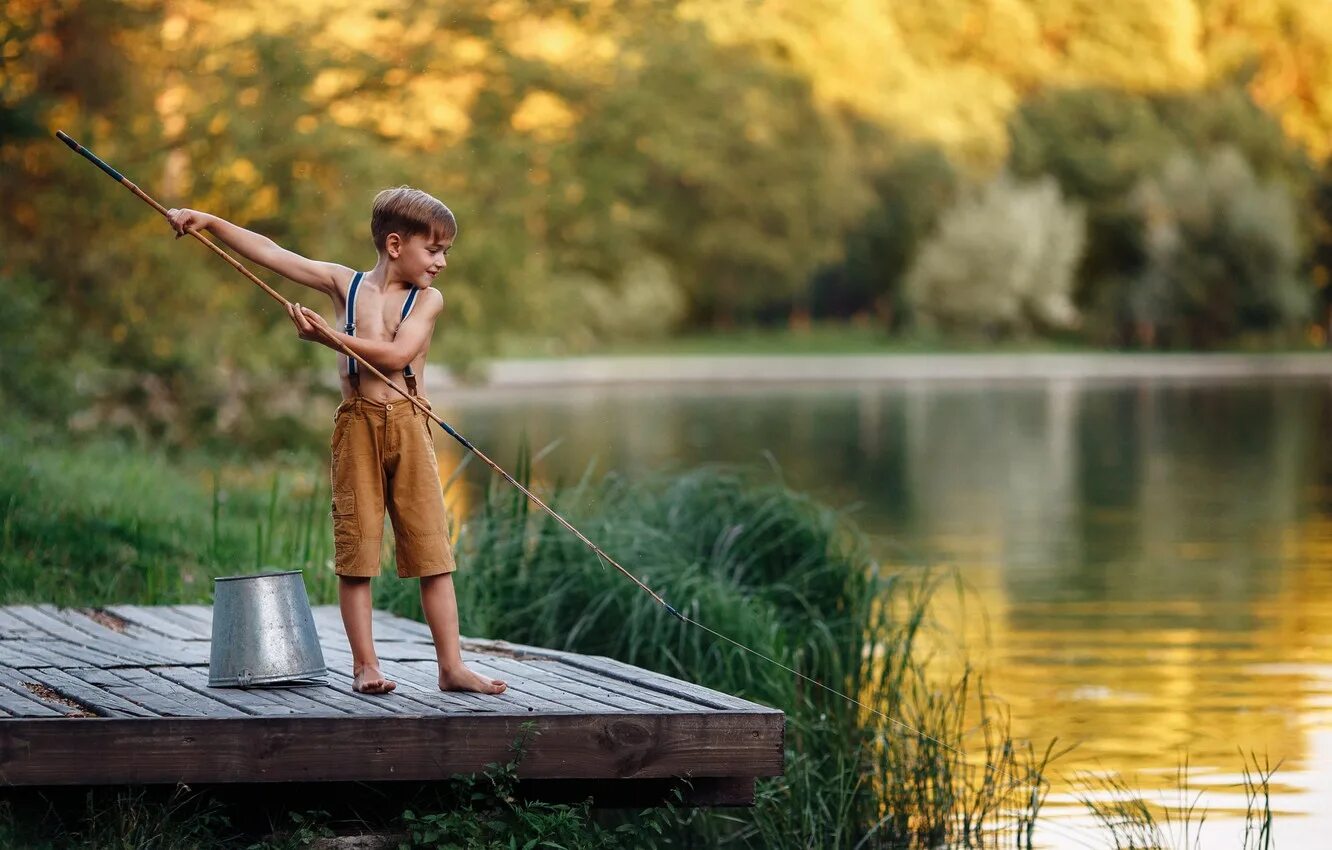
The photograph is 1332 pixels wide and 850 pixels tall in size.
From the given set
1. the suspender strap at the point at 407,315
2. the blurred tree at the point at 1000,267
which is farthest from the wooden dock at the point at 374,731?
the blurred tree at the point at 1000,267

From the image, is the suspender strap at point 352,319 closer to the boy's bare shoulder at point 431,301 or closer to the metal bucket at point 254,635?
the boy's bare shoulder at point 431,301

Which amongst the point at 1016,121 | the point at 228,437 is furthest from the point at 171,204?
the point at 1016,121

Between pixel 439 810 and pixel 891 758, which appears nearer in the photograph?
pixel 439 810

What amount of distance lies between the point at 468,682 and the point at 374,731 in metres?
0.53

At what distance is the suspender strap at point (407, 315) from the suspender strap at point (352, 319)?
13 cm

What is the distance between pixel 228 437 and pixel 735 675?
1197 cm

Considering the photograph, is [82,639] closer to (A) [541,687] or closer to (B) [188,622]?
(B) [188,622]

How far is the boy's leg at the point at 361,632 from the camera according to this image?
570 centimetres

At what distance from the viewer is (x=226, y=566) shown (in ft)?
31.0

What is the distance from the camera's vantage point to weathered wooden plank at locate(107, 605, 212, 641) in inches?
274

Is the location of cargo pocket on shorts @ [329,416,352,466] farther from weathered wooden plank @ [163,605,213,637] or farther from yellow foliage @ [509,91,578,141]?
yellow foliage @ [509,91,578,141]

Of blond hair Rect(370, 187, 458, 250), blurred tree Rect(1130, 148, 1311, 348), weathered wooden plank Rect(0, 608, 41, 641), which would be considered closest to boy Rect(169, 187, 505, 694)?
blond hair Rect(370, 187, 458, 250)

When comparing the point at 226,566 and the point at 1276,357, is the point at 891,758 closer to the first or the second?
the point at 226,566

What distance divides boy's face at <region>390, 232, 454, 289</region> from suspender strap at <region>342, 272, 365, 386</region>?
0.12m
